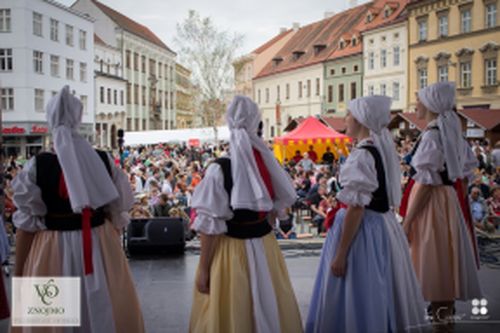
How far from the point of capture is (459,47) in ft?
103

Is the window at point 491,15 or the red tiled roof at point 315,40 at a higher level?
the red tiled roof at point 315,40

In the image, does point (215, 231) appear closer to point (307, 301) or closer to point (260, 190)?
point (260, 190)

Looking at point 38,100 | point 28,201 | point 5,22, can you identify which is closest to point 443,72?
point 38,100

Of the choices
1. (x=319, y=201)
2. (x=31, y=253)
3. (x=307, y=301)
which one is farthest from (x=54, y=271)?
(x=319, y=201)

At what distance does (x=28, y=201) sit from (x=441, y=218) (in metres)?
3.09

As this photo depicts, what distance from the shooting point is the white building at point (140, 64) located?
124 feet

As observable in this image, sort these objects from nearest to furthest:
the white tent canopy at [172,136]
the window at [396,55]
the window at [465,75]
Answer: the white tent canopy at [172,136]
the window at [465,75]
the window at [396,55]

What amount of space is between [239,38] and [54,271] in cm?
2391

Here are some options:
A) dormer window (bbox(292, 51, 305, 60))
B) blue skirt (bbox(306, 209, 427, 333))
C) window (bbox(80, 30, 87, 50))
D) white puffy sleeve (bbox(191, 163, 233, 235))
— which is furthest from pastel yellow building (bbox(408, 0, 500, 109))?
white puffy sleeve (bbox(191, 163, 233, 235))

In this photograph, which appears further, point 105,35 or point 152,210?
point 105,35

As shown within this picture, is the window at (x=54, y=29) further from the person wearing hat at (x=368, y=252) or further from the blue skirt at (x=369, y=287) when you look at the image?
the blue skirt at (x=369, y=287)

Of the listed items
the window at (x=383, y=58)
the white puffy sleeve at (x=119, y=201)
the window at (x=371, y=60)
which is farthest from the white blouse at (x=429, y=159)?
the window at (x=371, y=60)

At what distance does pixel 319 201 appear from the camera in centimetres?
1142

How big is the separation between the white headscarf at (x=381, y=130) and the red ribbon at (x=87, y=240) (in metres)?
1.86
